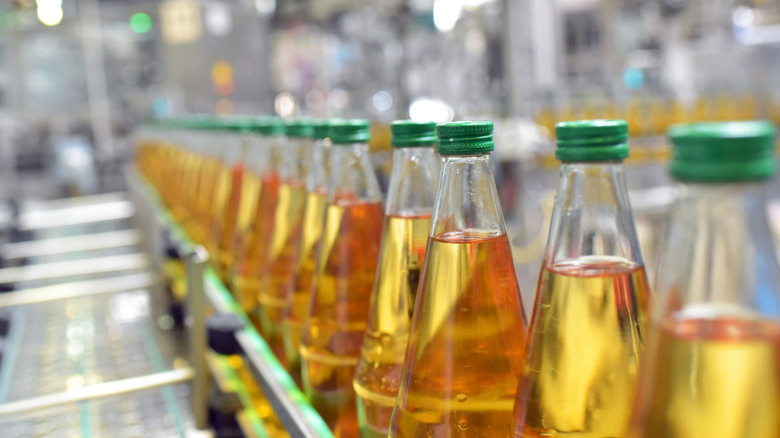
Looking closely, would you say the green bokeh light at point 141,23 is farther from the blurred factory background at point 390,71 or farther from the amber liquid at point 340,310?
the amber liquid at point 340,310

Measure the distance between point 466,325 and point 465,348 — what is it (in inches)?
0.6

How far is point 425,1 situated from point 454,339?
25.0ft

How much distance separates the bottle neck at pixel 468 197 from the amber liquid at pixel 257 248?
54 cm

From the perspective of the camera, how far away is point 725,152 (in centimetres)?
24

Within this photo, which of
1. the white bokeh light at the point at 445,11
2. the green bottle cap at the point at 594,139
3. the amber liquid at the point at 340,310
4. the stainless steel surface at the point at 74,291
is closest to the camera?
the green bottle cap at the point at 594,139

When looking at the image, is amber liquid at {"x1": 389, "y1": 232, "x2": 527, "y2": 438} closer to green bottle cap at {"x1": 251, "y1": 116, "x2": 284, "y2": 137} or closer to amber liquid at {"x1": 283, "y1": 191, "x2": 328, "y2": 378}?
amber liquid at {"x1": 283, "y1": 191, "x2": 328, "y2": 378}

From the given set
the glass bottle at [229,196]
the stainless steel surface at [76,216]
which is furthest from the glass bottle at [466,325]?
the stainless steel surface at [76,216]

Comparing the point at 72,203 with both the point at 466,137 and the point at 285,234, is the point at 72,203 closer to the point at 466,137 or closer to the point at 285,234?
the point at 285,234

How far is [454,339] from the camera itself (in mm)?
433

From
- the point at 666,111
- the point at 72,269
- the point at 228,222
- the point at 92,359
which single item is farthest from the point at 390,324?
the point at 666,111

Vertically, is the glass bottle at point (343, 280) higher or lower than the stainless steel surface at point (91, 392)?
higher

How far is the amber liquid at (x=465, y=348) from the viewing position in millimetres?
431

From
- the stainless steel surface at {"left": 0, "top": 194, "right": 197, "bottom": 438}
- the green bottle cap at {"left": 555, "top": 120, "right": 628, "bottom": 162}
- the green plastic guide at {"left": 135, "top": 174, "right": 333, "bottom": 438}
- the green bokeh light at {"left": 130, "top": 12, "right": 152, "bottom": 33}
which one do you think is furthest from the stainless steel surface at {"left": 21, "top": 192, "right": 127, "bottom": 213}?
the green bokeh light at {"left": 130, "top": 12, "right": 152, "bottom": 33}

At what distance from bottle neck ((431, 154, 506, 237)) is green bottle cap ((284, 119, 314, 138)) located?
0.37 m
